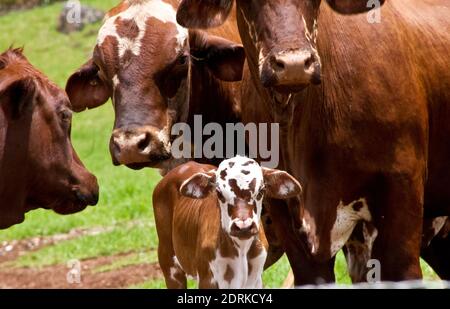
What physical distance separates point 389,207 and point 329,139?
1.70 feet

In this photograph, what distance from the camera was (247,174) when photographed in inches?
271

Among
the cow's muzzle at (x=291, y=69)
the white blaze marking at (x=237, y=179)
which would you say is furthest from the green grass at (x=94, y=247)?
the cow's muzzle at (x=291, y=69)

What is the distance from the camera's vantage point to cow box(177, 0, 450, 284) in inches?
281

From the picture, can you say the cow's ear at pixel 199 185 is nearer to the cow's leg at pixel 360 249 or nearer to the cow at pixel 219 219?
the cow at pixel 219 219

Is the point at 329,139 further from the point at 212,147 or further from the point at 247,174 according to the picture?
the point at 212,147

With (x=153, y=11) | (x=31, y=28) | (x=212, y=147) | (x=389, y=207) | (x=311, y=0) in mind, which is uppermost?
(x=311, y=0)

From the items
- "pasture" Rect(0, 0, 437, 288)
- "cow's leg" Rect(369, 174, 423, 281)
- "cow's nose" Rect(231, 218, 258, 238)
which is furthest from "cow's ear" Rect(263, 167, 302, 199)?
"pasture" Rect(0, 0, 437, 288)

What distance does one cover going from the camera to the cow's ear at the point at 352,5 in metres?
7.08

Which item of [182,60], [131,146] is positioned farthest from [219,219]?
[182,60]

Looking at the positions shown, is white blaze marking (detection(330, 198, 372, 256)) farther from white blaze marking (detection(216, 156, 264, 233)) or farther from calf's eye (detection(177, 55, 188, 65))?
calf's eye (detection(177, 55, 188, 65))

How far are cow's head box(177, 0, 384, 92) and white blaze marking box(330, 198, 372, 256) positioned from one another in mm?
958

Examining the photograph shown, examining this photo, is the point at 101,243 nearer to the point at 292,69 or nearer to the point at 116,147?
the point at 116,147
